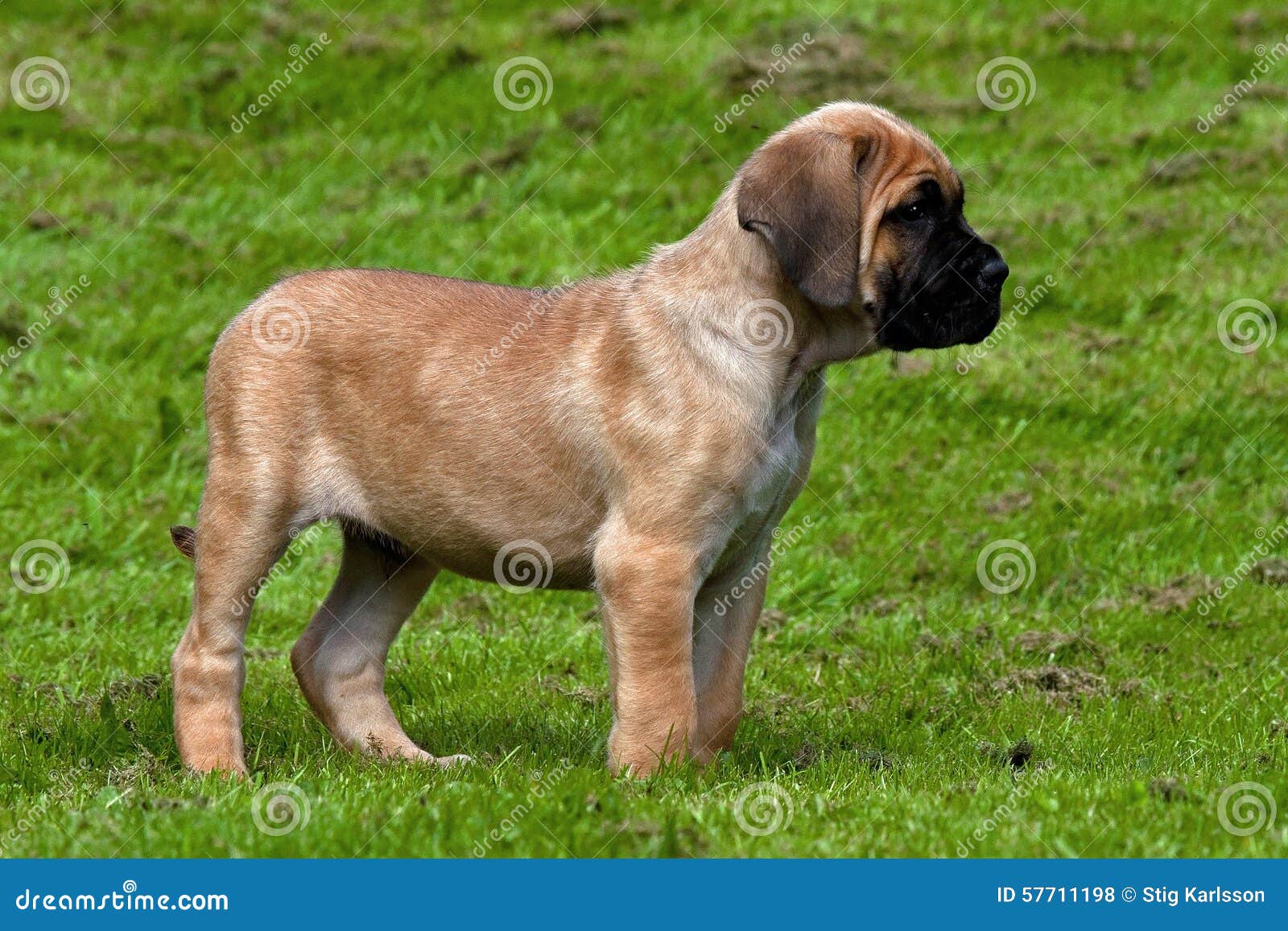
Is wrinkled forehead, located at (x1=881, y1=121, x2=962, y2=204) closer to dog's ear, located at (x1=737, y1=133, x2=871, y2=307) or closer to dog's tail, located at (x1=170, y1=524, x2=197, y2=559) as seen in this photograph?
dog's ear, located at (x1=737, y1=133, x2=871, y2=307)

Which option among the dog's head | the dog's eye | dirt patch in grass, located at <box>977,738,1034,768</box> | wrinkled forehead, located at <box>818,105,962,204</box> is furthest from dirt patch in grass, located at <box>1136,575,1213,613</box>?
the dog's eye

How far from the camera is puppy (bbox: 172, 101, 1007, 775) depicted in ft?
18.2

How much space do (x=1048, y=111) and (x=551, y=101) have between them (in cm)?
399

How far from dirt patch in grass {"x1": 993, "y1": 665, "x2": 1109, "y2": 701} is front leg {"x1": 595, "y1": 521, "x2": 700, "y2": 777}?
7.24 ft

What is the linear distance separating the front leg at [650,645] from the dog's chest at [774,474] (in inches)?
10.2

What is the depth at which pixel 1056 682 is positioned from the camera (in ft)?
24.4

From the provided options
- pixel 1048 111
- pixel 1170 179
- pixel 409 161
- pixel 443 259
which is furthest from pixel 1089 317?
pixel 409 161

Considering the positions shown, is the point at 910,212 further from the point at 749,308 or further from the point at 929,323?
the point at 749,308

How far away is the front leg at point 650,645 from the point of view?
5.54 metres

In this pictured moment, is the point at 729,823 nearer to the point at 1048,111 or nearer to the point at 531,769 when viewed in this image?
the point at 531,769

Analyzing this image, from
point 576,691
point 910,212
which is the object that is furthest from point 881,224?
point 576,691

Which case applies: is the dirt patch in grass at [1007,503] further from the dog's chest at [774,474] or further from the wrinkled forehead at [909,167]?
the wrinkled forehead at [909,167]

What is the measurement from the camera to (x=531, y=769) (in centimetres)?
584

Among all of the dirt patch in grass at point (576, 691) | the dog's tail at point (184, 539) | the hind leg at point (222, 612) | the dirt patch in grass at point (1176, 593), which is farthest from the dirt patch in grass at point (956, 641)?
the dog's tail at point (184, 539)
